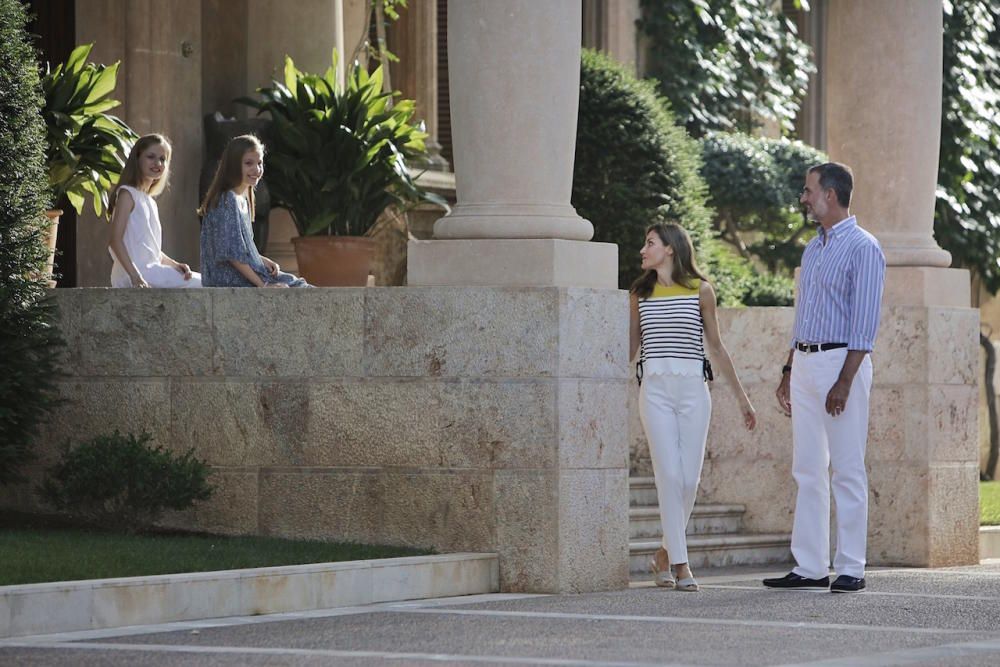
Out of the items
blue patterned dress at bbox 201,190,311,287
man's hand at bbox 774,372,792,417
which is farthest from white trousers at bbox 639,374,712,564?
blue patterned dress at bbox 201,190,311,287

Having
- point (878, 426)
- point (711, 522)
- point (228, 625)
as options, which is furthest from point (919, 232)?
point (228, 625)

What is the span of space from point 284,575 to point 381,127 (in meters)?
5.48

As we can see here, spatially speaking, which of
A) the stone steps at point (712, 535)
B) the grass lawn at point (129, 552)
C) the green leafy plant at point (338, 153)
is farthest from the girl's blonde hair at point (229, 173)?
the stone steps at point (712, 535)

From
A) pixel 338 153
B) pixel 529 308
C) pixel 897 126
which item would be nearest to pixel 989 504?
pixel 897 126

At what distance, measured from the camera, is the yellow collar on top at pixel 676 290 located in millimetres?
10484

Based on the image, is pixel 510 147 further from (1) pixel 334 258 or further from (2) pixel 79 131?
(1) pixel 334 258

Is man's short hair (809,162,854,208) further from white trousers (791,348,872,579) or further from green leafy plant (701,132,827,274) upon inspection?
green leafy plant (701,132,827,274)

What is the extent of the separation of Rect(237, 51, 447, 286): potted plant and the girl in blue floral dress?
2265 millimetres

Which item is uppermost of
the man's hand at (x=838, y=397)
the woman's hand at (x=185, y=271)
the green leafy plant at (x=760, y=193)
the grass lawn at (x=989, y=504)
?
the green leafy plant at (x=760, y=193)

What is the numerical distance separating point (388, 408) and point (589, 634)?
2466 mm

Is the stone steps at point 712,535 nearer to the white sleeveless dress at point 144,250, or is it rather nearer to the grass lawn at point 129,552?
the grass lawn at point 129,552

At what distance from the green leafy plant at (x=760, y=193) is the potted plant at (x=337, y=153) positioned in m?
7.25

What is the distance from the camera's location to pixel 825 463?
33.9 feet

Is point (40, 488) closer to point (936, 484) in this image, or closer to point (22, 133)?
point (22, 133)
